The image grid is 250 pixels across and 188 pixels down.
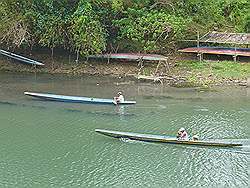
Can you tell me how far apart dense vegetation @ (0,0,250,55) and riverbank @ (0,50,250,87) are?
1195 millimetres

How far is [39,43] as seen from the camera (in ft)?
120

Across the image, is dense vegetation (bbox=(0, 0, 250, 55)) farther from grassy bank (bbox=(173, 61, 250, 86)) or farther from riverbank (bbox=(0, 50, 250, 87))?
grassy bank (bbox=(173, 61, 250, 86))

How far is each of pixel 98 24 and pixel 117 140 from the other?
536 inches

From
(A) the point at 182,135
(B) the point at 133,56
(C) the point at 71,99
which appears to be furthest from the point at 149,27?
(A) the point at 182,135

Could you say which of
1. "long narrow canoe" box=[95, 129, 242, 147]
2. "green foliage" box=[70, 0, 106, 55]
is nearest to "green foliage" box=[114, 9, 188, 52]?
"green foliage" box=[70, 0, 106, 55]

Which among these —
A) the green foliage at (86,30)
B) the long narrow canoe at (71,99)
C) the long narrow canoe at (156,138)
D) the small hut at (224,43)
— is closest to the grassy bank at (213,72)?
the small hut at (224,43)

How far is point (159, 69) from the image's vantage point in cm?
3547

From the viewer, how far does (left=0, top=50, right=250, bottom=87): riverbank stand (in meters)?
33.3

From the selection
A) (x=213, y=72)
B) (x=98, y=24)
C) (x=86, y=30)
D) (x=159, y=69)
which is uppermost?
(x=98, y=24)

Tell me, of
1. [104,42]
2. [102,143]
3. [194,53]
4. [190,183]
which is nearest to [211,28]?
[194,53]

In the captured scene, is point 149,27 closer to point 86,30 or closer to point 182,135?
point 86,30

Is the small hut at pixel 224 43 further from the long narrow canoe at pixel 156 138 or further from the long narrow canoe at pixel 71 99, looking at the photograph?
the long narrow canoe at pixel 156 138

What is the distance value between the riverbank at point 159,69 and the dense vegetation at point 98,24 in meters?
1.19

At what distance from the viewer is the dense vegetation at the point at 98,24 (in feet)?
114
